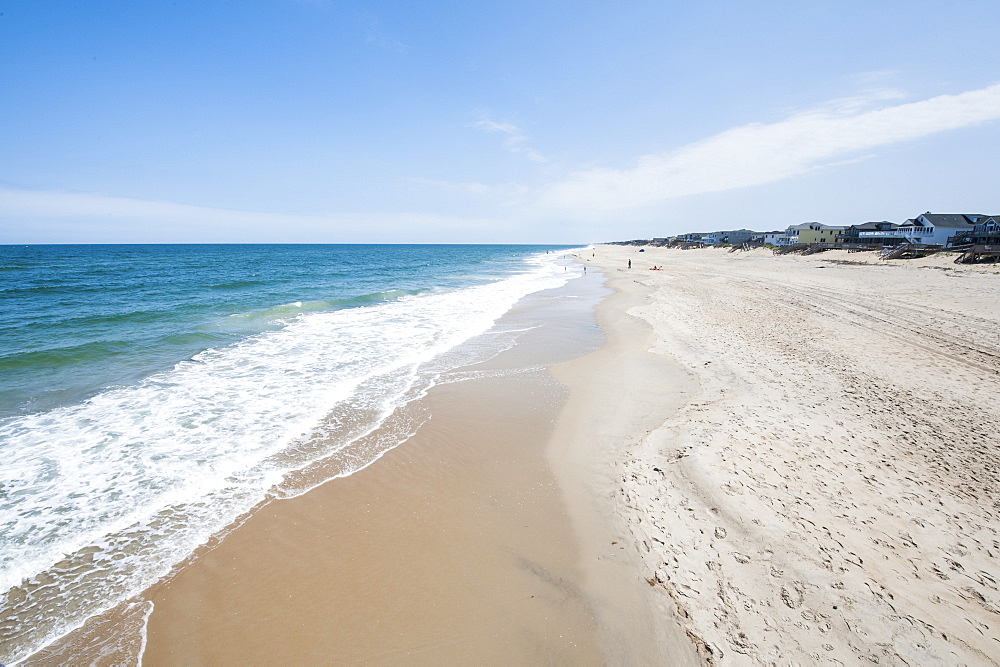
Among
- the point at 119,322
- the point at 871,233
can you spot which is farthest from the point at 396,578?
the point at 871,233

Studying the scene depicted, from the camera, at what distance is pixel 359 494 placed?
5.75 m

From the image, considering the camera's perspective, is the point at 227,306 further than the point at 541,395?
Yes

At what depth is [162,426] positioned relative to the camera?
7.65 meters

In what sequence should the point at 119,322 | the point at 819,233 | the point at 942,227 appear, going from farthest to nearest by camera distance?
1. the point at 819,233
2. the point at 942,227
3. the point at 119,322

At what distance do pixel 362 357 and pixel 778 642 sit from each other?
11550mm

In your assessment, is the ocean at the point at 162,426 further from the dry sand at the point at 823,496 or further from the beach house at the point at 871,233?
the beach house at the point at 871,233

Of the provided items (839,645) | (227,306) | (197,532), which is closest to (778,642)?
(839,645)

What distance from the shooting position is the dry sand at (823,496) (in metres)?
3.49

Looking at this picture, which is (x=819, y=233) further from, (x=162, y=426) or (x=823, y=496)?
(x=162, y=426)

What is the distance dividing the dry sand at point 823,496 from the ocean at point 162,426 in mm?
4896

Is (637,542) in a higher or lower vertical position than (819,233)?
lower

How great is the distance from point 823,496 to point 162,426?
37.5 ft

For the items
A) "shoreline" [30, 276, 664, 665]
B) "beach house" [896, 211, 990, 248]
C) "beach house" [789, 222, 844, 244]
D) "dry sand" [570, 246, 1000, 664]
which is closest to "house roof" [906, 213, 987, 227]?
"beach house" [896, 211, 990, 248]

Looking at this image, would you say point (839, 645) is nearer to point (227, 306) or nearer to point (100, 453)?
point (100, 453)
